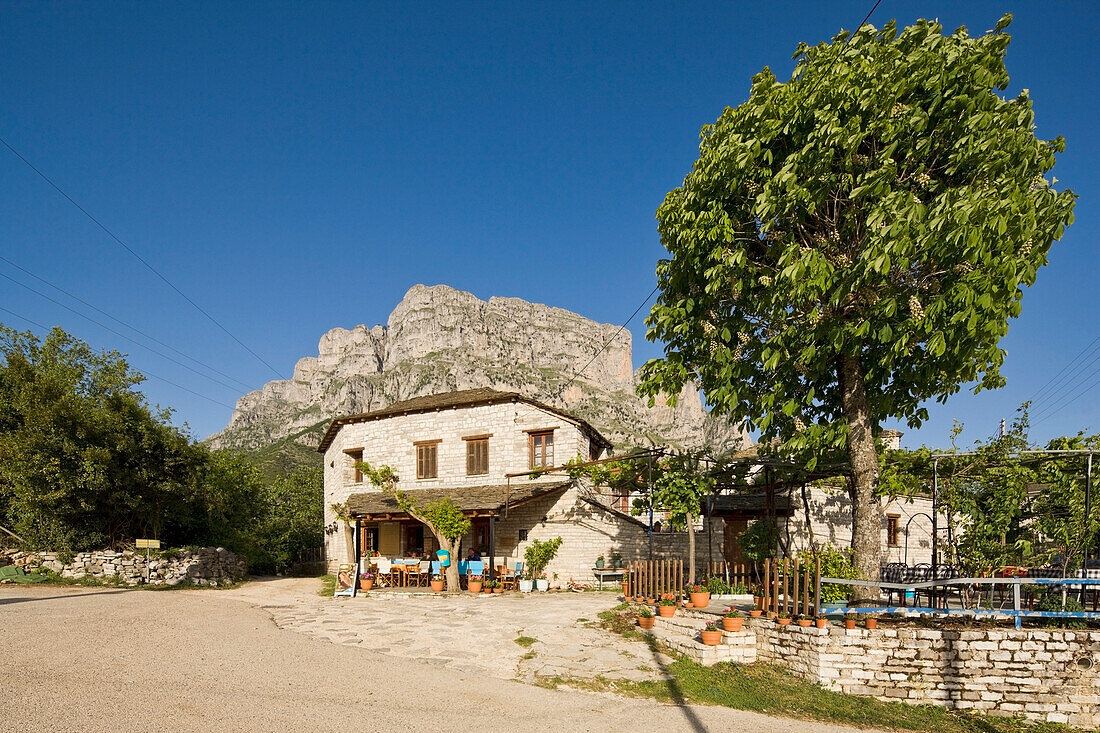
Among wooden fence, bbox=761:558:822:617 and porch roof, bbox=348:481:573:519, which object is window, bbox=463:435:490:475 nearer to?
porch roof, bbox=348:481:573:519

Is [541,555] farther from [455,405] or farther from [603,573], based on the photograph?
[455,405]

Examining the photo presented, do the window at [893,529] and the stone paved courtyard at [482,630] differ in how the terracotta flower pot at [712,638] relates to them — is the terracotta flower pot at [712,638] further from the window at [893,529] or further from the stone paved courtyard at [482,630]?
the window at [893,529]

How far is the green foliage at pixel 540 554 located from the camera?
68.7ft

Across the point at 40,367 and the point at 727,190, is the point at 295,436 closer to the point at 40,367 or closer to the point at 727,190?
the point at 40,367

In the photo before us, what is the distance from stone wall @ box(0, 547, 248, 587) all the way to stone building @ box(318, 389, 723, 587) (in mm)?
5256

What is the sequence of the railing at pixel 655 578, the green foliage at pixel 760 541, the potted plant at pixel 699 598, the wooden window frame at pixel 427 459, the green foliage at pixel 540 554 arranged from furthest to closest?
the wooden window frame at pixel 427 459 → the green foliage at pixel 540 554 → the green foliage at pixel 760 541 → the railing at pixel 655 578 → the potted plant at pixel 699 598

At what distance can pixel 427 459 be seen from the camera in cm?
2427

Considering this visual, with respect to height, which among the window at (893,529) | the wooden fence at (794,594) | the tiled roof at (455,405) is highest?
the tiled roof at (455,405)

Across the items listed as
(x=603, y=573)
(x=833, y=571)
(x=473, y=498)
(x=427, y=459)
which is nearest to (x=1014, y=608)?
(x=833, y=571)

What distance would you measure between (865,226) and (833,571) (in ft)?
27.1

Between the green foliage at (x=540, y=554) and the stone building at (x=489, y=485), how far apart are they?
0.26m

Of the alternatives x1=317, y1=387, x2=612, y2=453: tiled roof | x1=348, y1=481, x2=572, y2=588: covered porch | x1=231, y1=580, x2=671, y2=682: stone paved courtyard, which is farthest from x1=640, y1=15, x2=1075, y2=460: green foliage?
x1=317, y1=387, x2=612, y2=453: tiled roof

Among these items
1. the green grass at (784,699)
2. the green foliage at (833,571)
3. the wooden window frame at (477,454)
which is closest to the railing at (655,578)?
the green foliage at (833,571)

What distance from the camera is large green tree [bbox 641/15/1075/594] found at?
338 inches
